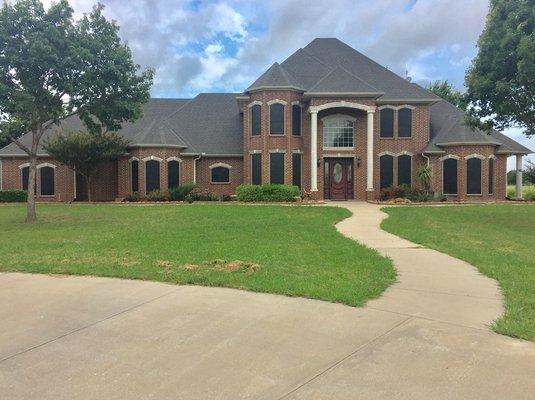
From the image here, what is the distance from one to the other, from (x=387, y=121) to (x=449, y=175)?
15.4 feet

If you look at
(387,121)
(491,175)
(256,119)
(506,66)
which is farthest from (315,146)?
(506,66)

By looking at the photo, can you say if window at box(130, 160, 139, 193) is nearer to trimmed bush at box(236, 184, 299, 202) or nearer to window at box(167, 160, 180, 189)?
window at box(167, 160, 180, 189)

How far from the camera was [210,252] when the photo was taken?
9.30 m

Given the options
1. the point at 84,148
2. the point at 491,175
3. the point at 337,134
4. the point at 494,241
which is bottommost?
the point at 494,241

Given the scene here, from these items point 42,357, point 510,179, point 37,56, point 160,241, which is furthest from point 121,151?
point 510,179

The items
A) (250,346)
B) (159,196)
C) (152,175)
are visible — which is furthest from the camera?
(152,175)

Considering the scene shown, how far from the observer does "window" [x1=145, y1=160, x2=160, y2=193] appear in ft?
87.0

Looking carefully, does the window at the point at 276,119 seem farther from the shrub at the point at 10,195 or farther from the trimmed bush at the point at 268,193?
the shrub at the point at 10,195

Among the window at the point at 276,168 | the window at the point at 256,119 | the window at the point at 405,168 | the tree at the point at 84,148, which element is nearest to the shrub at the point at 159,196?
the tree at the point at 84,148

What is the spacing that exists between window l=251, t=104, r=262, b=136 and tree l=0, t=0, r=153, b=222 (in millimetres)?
9843

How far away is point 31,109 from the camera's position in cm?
1473

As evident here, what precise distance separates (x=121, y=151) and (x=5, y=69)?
11732 mm

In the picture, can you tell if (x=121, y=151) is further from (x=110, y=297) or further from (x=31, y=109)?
(x=110, y=297)

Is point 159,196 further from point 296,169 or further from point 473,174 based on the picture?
point 473,174
